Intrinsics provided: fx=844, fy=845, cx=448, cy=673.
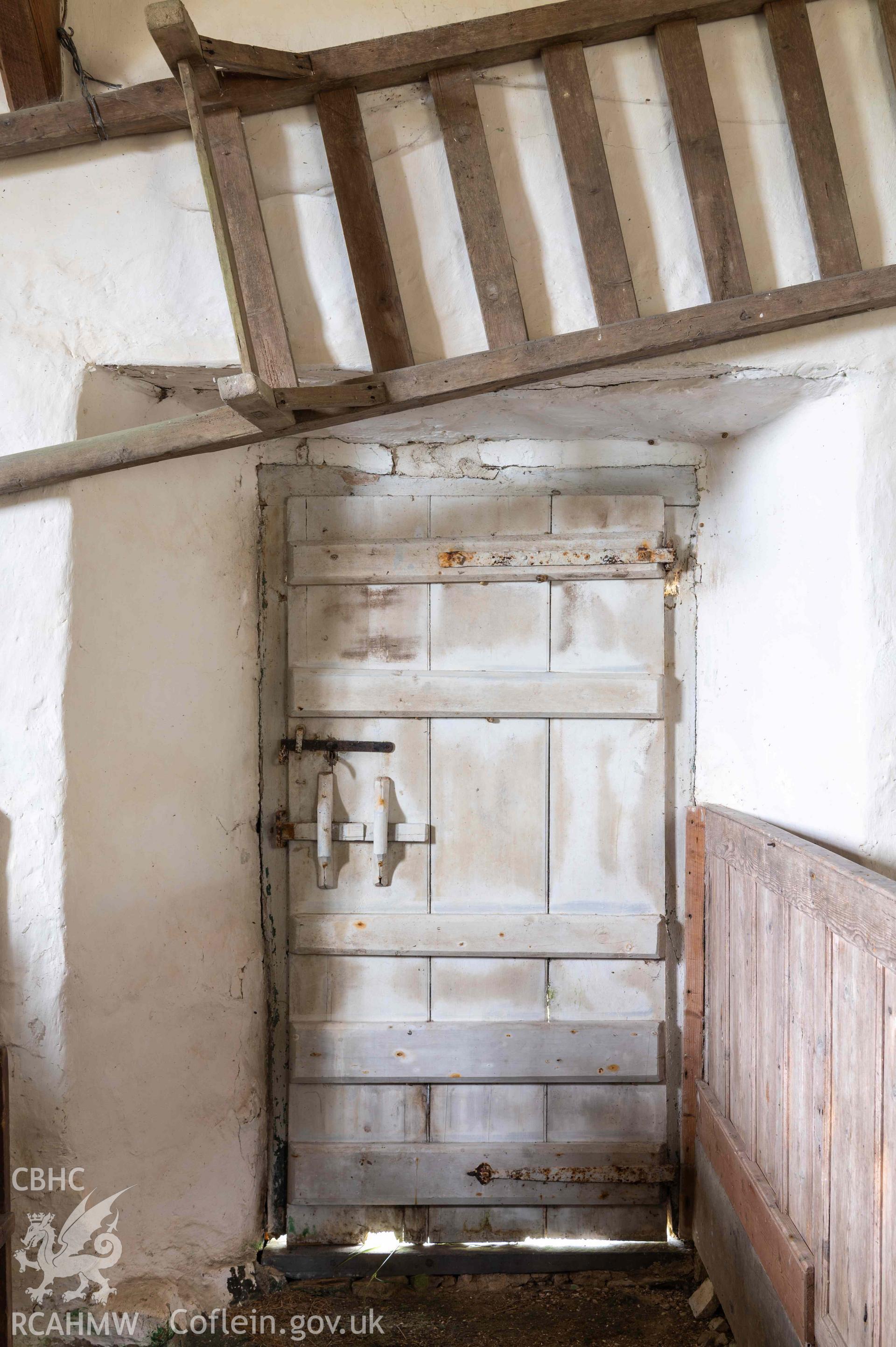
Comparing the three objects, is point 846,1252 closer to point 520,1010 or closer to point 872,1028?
point 872,1028

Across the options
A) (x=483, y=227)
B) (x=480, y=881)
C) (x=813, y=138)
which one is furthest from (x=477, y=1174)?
(x=813, y=138)

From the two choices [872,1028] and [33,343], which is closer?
[872,1028]

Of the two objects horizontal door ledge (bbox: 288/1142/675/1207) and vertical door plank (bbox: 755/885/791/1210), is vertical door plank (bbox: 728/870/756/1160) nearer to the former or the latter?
vertical door plank (bbox: 755/885/791/1210)

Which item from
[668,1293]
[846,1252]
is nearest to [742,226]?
[846,1252]

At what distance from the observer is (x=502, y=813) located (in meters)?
1.98

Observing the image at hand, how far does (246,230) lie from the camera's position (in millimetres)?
1521

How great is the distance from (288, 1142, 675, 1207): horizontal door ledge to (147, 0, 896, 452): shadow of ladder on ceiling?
1.62m

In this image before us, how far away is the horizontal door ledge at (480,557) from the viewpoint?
6.46 feet

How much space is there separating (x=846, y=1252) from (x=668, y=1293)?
96cm

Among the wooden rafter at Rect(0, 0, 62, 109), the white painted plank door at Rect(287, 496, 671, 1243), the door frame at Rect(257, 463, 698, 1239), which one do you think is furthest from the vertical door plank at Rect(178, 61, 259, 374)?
the white painted plank door at Rect(287, 496, 671, 1243)

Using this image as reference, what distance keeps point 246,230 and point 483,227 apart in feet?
1.40

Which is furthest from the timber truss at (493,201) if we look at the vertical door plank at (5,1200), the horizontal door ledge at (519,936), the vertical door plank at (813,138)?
the horizontal door ledge at (519,936)

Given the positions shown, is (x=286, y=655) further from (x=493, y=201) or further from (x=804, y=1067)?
(x=804, y=1067)

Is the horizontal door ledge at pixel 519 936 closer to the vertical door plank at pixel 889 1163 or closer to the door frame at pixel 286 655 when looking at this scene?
the door frame at pixel 286 655
